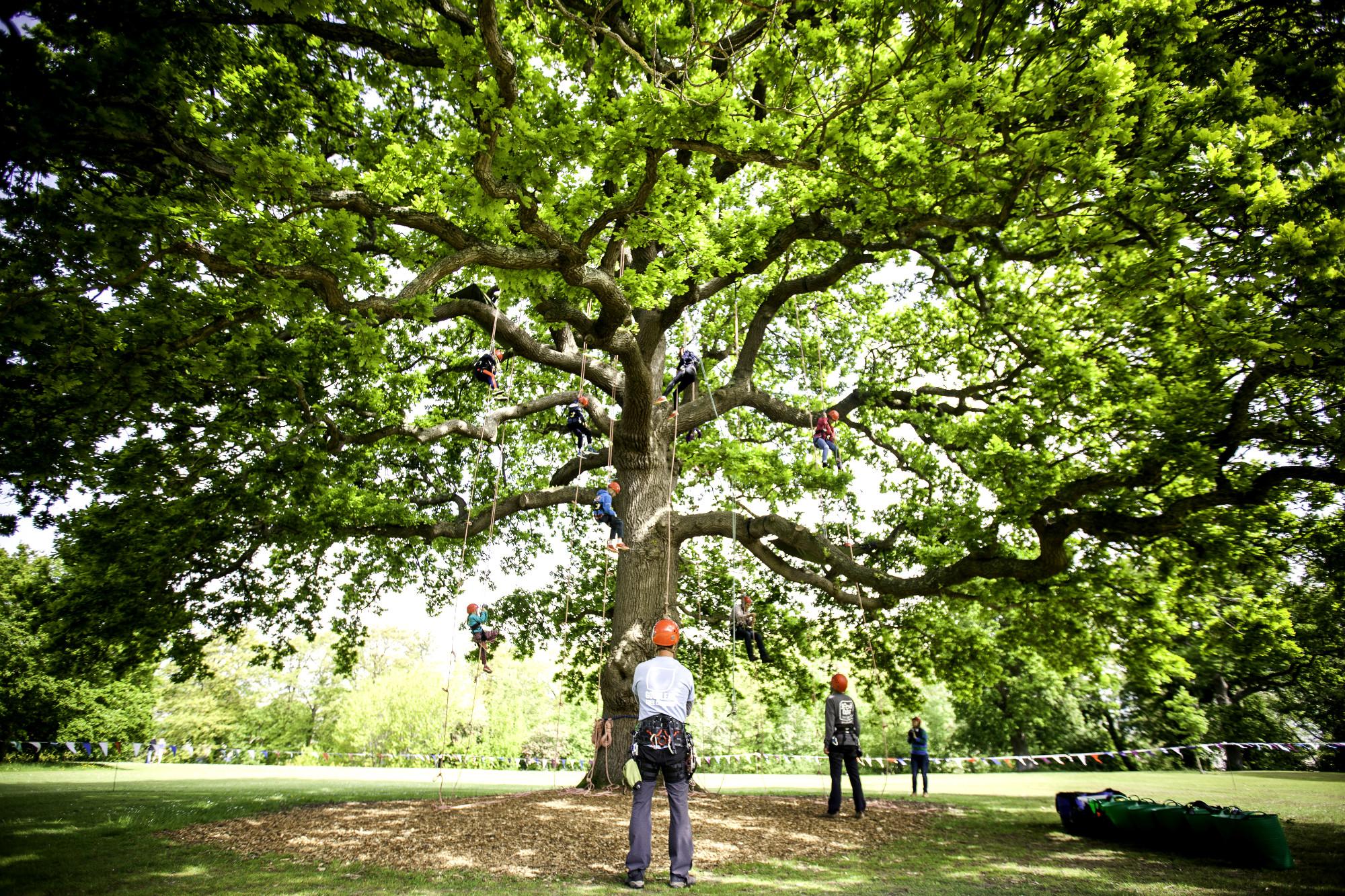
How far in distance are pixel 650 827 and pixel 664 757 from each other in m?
0.48

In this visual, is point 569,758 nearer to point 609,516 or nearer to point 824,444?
point 609,516

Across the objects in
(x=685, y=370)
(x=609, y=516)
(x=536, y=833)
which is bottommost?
(x=536, y=833)

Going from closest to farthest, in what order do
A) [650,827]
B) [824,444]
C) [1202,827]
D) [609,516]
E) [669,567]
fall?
[650,827] < [1202,827] < [824,444] < [609,516] < [669,567]

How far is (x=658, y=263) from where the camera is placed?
9414 mm

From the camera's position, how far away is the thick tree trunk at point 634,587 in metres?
9.23

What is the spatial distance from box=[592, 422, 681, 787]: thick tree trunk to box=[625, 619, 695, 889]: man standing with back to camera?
3961mm

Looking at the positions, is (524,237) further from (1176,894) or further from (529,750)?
(529,750)

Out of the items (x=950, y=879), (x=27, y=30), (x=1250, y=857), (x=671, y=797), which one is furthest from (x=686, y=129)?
(x=1250, y=857)

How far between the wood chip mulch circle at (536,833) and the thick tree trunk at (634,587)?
0.90 metres

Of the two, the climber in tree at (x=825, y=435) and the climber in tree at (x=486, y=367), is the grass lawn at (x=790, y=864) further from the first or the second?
the climber in tree at (x=486, y=367)

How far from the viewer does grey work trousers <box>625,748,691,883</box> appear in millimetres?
4410

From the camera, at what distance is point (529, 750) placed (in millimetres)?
40656

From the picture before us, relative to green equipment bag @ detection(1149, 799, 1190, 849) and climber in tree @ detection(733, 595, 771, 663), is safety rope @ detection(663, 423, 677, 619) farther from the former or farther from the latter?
green equipment bag @ detection(1149, 799, 1190, 849)

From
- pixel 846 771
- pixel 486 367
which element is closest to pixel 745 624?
pixel 846 771
